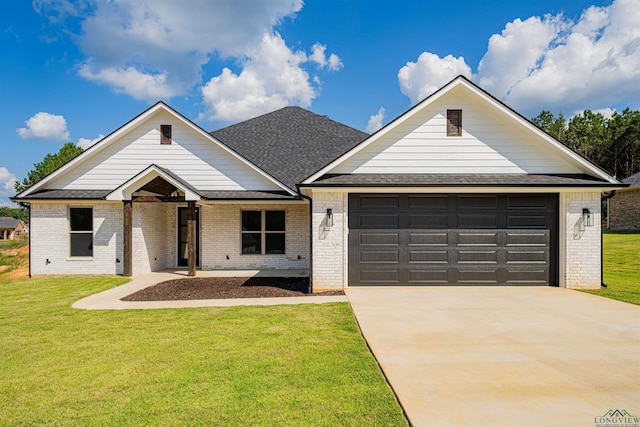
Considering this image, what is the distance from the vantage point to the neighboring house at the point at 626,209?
25.9 metres

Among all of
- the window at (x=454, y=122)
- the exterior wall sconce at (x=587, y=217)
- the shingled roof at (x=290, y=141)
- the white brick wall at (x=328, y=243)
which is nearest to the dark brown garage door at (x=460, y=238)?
the white brick wall at (x=328, y=243)

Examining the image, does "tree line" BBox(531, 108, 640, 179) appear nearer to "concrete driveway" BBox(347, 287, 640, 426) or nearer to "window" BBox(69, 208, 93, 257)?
"concrete driveway" BBox(347, 287, 640, 426)

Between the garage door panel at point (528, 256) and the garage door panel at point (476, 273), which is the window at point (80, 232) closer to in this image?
the garage door panel at point (476, 273)

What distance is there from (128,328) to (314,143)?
1210 centimetres

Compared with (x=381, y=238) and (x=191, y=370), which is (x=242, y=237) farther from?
(x=191, y=370)

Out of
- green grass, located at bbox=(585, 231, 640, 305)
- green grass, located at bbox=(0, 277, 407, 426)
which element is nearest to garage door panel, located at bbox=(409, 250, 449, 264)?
green grass, located at bbox=(0, 277, 407, 426)

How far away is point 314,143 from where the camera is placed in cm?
1658

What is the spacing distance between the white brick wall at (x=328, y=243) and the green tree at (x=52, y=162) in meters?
34.5

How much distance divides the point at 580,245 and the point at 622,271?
5.16 m

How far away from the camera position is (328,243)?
9.56 m

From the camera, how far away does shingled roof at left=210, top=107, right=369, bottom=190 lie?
14.6 m

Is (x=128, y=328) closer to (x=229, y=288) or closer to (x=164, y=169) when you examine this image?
(x=229, y=288)

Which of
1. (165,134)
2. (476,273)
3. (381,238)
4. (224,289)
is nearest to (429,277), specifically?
(476,273)

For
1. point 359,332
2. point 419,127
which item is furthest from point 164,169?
point 359,332
